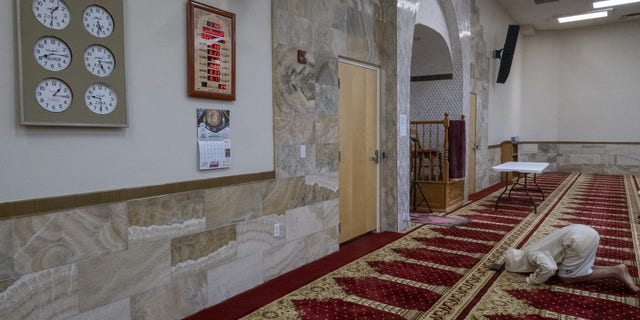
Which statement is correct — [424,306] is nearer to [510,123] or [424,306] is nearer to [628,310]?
[628,310]

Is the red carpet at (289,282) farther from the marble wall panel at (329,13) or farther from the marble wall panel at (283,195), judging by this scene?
the marble wall panel at (329,13)

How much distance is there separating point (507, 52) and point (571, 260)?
735 centimetres

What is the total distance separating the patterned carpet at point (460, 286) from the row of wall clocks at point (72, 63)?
166 centimetres

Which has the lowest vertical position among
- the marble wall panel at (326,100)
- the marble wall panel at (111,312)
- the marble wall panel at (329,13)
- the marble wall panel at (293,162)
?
the marble wall panel at (111,312)

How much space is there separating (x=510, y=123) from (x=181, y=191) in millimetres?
10893

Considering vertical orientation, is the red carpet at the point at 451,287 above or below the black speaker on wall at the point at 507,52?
below

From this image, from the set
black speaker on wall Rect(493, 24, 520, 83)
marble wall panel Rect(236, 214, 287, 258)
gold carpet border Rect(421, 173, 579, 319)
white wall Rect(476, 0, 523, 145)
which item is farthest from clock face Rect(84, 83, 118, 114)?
black speaker on wall Rect(493, 24, 520, 83)

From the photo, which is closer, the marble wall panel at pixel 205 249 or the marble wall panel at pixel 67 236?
the marble wall panel at pixel 67 236

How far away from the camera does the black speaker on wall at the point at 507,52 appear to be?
32.1 ft

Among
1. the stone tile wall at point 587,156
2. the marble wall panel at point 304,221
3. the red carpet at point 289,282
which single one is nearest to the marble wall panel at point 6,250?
the red carpet at point 289,282

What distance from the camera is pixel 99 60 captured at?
2.37 meters

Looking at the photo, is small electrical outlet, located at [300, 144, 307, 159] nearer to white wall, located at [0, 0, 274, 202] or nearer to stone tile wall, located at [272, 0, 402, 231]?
stone tile wall, located at [272, 0, 402, 231]

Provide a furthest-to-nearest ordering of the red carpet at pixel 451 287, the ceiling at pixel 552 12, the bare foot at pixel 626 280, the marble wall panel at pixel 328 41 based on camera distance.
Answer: the ceiling at pixel 552 12 → the marble wall panel at pixel 328 41 → the bare foot at pixel 626 280 → the red carpet at pixel 451 287

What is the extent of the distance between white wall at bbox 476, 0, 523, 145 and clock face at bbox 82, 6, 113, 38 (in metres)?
8.08
